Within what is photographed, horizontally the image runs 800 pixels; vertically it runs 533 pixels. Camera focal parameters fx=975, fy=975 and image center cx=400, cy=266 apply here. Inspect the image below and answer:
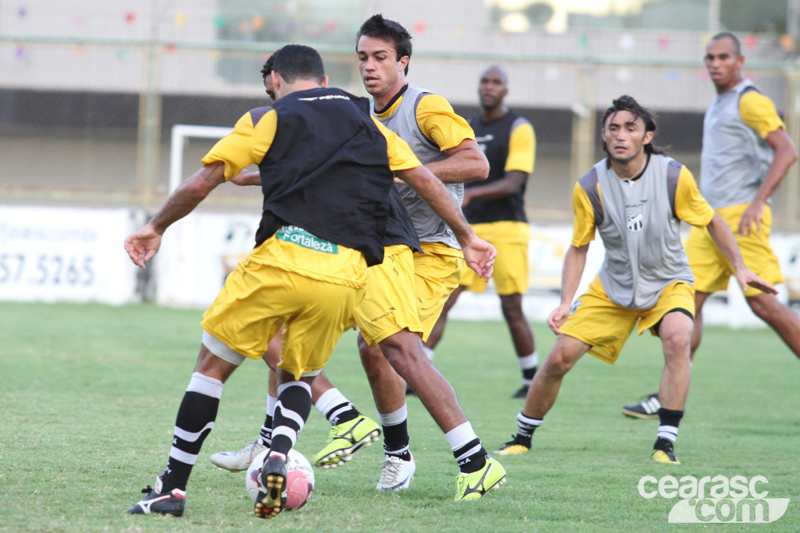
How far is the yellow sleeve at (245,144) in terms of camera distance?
369 centimetres

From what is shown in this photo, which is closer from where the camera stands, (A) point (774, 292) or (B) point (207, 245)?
(A) point (774, 292)

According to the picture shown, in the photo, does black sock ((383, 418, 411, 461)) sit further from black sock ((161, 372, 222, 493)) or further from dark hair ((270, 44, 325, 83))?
dark hair ((270, 44, 325, 83))

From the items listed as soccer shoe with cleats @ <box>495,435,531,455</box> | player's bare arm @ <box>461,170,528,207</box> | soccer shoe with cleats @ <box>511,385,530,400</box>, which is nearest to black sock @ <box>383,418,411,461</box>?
soccer shoe with cleats @ <box>495,435,531,455</box>

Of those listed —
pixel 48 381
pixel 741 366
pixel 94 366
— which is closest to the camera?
pixel 48 381

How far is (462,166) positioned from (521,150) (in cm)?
352

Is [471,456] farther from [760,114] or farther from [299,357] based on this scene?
[760,114]

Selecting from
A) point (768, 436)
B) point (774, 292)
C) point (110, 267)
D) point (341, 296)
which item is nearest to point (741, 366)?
point (768, 436)

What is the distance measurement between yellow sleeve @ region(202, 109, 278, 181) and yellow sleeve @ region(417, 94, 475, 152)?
121 cm

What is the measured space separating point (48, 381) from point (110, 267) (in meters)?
7.94

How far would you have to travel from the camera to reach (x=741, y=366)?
33.8ft

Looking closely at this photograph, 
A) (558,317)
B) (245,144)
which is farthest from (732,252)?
(245,144)

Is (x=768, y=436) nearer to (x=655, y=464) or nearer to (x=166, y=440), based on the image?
(x=655, y=464)

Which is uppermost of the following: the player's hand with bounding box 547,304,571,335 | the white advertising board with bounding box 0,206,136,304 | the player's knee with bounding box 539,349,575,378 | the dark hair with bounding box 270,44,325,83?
the dark hair with bounding box 270,44,325,83

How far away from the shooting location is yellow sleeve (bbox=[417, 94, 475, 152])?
473 centimetres
